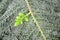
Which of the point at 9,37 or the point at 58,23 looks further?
the point at 9,37

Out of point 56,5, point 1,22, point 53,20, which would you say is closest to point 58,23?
point 53,20

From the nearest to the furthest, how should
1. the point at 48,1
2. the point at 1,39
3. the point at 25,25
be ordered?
the point at 25,25, the point at 48,1, the point at 1,39

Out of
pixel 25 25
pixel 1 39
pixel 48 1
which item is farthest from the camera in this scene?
pixel 1 39

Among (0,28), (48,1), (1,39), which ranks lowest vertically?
(1,39)

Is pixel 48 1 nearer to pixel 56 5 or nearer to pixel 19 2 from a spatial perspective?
pixel 56 5

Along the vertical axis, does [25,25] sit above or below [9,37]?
above

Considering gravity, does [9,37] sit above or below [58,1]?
below

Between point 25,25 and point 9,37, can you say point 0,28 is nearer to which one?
point 9,37

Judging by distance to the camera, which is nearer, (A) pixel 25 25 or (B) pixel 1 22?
(A) pixel 25 25

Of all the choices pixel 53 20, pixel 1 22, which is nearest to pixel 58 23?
pixel 53 20
